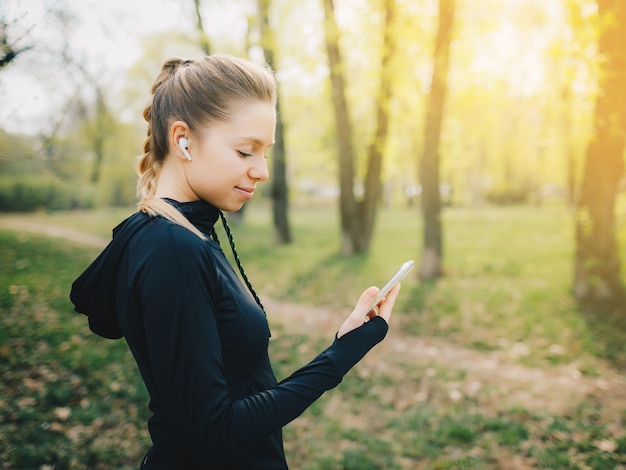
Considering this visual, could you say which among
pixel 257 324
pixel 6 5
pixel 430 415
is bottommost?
pixel 430 415

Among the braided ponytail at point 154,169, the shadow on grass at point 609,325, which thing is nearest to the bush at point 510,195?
the shadow on grass at point 609,325

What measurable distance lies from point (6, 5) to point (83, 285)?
340cm

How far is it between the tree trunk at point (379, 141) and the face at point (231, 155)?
396 inches

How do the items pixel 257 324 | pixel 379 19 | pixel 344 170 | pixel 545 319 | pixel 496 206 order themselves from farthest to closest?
1. pixel 496 206
2. pixel 344 170
3. pixel 379 19
4. pixel 545 319
5. pixel 257 324

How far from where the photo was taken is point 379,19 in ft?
36.8

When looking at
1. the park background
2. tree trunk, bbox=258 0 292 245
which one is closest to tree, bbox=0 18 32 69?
the park background

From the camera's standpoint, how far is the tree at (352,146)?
1066 centimetres

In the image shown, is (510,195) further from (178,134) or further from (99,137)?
(178,134)

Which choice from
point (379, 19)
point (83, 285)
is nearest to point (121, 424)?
point (83, 285)

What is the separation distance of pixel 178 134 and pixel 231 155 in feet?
0.55

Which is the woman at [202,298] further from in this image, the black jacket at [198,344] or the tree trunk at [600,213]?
the tree trunk at [600,213]

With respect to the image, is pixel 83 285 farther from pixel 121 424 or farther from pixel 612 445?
pixel 612 445

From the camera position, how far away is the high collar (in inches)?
51.7

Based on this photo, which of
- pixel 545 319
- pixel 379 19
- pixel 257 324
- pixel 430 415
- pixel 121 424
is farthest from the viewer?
pixel 379 19
